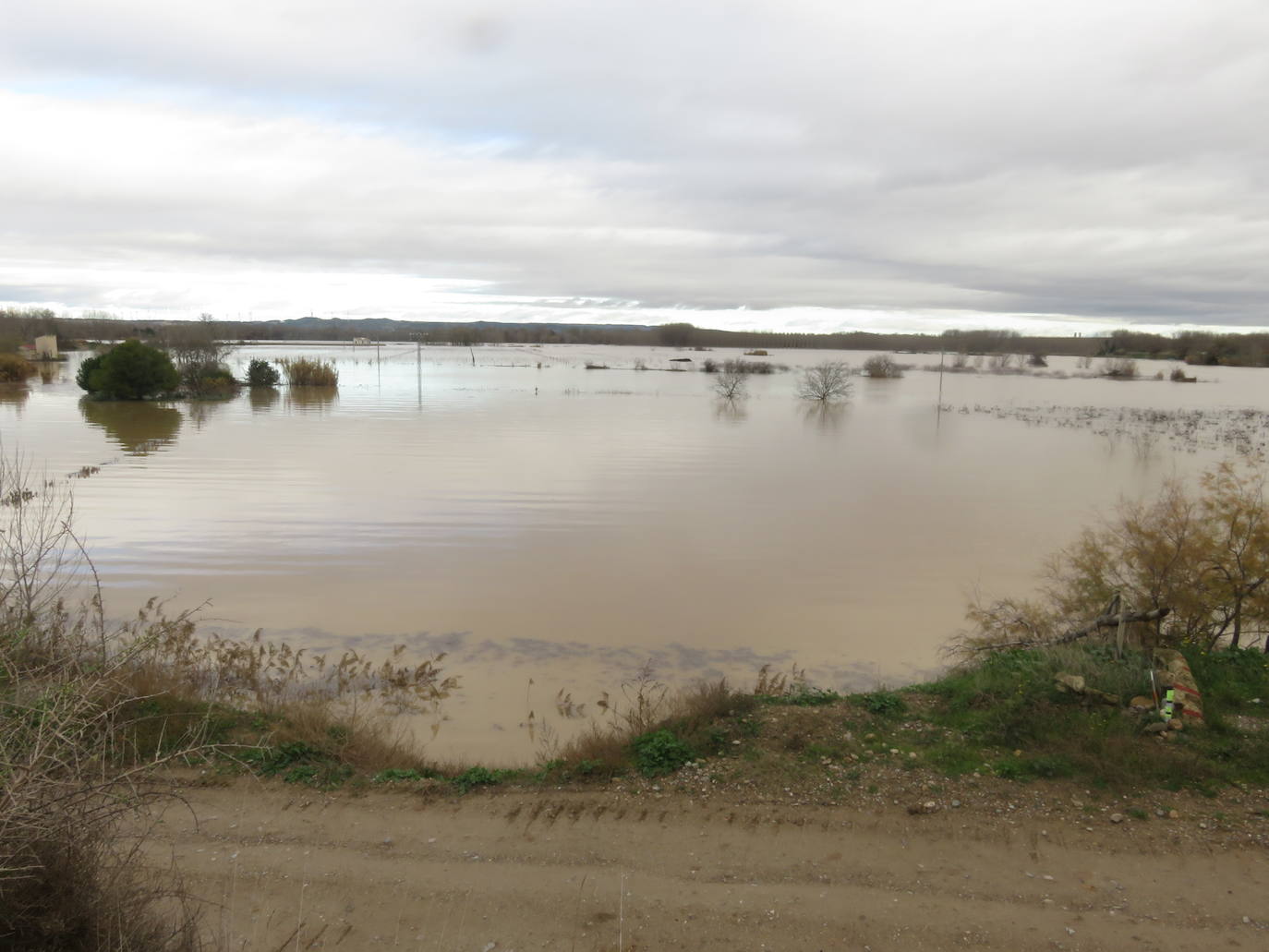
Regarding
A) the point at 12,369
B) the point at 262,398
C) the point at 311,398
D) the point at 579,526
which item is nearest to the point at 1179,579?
the point at 579,526

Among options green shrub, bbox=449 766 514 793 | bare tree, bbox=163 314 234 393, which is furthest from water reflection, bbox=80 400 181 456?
green shrub, bbox=449 766 514 793

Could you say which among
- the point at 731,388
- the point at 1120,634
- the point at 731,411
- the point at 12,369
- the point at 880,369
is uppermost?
the point at 880,369

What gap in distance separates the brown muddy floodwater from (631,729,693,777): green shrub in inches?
47.1

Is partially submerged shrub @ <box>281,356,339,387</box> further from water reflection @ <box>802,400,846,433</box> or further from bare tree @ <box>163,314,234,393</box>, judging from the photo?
water reflection @ <box>802,400,846,433</box>

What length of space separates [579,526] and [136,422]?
21.0 meters

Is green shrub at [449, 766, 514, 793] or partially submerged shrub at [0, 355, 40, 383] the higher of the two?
partially submerged shrub at [0, 355, 40, 383]

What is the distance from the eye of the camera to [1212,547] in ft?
25.0

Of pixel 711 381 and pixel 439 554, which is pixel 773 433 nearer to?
pixel 439 554

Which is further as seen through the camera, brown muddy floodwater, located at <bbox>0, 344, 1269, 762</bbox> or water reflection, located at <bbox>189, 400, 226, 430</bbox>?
water reflection, located at <bbox>189, 400, 226, 430</bbox>

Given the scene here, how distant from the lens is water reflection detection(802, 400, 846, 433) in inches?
1229

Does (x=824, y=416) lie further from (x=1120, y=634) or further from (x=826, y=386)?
(x=1120, y=634)

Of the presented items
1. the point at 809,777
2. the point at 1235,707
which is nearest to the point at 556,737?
the point at 809,777

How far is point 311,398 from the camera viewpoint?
37.6m

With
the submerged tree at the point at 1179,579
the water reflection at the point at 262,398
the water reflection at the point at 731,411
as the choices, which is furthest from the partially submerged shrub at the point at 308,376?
the submerged tree at the point at 1179,579
